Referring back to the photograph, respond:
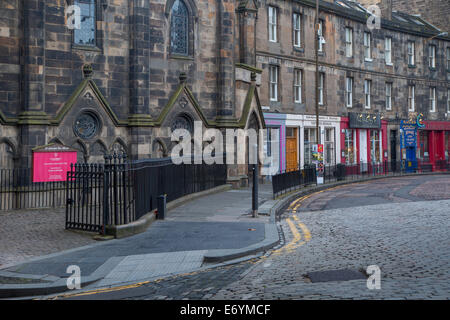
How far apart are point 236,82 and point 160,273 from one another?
1747 centimetres

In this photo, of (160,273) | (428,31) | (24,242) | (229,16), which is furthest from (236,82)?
(428,31)

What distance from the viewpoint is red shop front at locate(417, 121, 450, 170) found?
43.0m

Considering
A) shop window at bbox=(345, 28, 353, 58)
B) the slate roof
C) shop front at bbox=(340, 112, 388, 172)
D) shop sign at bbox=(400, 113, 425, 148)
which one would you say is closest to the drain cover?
the slate roof

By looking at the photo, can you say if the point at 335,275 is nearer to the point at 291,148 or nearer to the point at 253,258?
the point at 253,258

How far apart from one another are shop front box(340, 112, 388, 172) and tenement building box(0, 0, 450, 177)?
9cm

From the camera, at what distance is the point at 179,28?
2286 cm

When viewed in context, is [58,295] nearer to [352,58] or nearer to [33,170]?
[33,170]

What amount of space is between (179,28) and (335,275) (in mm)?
17421

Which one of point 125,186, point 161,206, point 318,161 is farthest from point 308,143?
point 125,186

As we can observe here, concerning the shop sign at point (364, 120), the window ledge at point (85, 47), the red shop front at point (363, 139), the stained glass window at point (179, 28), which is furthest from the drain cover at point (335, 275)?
the shop sign at point (364, 120)

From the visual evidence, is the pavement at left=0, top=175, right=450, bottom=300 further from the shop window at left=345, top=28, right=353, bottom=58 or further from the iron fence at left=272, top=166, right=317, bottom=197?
the shop window at left=345, top=28, right=353, bottom=58

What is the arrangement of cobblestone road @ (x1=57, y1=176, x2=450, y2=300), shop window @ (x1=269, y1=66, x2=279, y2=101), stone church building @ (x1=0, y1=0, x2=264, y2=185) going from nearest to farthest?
cobblestone road @ (x1=57, y1=176, x2=450, y2=300) → stone church building @ (x1=0, y1=0, x2=264, y2=185) → shop window @ (x1=269, y1=66, x2=279, y2=101)

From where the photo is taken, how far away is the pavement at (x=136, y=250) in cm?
759

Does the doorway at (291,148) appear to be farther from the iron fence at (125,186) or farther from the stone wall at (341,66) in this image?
the iron fence at (125,186)
